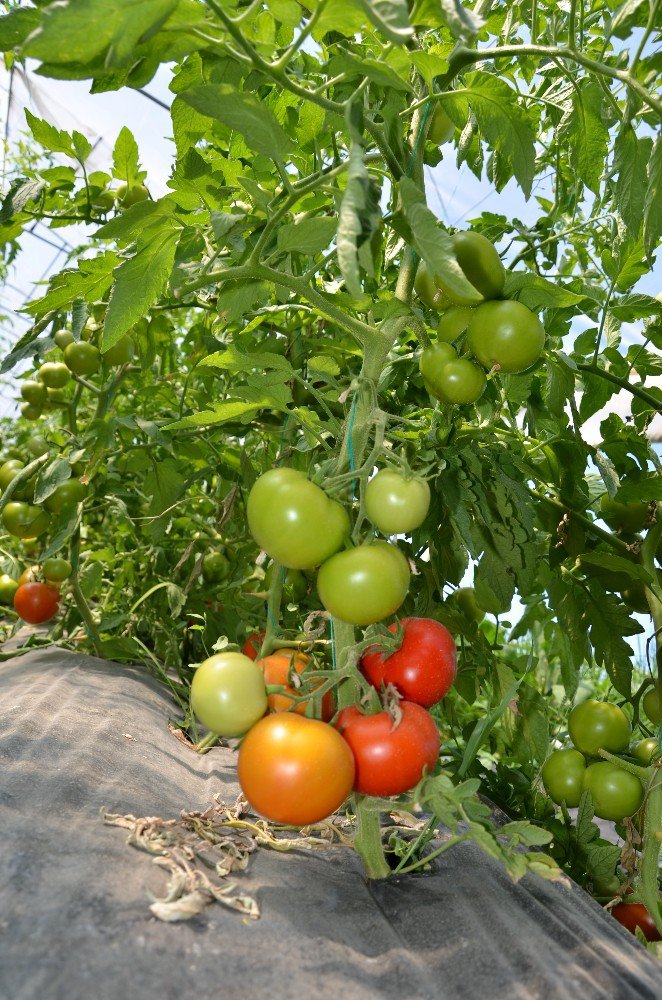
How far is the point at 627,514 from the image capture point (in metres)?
0.96

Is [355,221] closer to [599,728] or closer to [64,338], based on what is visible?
[599,728]

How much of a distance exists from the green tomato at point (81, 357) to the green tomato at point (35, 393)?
0.21m

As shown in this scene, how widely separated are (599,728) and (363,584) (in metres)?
0.45

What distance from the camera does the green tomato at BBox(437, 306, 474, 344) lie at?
2.27ft

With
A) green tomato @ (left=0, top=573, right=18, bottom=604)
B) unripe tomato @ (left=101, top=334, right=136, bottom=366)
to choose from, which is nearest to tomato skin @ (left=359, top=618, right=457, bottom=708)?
unripe tomato @ (left=101, top=334, right=136, bottom=366)

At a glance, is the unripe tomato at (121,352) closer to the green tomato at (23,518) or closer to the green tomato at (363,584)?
the green tomato at (23,518)

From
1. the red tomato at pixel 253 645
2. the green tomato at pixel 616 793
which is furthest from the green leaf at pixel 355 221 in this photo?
the green tomato at pixel 616 793

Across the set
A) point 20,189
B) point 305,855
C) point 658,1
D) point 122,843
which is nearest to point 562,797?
point 305,855

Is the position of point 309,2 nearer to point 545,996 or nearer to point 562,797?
point 545,996

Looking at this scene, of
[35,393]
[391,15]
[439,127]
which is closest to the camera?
[391,15]

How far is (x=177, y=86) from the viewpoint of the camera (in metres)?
0.67

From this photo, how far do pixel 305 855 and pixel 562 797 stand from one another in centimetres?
34

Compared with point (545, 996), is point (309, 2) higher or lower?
higher

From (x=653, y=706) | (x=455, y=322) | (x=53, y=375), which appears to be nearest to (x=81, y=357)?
(x=53, y=375)
